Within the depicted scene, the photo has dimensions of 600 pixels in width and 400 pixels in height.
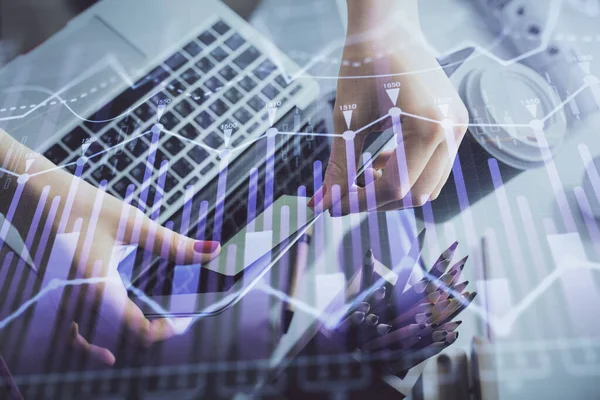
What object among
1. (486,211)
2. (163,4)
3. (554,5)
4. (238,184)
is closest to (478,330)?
(486,211)

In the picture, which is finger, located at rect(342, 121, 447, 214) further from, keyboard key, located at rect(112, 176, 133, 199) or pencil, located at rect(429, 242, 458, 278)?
keyboard key, located at rect(112, 176, 133, 199)

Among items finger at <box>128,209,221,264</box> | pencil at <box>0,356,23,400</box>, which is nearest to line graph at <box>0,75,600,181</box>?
finger at <box>128,209,221,264</box>

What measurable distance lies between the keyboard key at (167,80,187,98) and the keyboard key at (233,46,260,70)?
0.24 ft

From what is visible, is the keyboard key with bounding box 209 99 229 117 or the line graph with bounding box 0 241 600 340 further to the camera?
the keyboard key with bounding box 209 99 229 117

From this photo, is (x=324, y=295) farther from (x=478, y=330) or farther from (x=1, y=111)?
(x=1, y=111)

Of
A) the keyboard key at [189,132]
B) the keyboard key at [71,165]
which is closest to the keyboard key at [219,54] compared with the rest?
the keyboard key at [189,132]

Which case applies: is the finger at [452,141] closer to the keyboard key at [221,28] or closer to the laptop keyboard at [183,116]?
the laptop keyboard at [183,116]

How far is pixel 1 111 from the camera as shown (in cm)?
57

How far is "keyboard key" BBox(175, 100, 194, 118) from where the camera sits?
0.53 m

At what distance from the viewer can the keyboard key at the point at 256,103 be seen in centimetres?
52

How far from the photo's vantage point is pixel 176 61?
572 millimetres

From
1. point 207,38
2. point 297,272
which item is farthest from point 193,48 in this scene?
point 297,272

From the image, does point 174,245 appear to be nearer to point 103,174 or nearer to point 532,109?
point 103,174

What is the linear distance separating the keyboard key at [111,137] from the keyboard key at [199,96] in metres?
0.10
